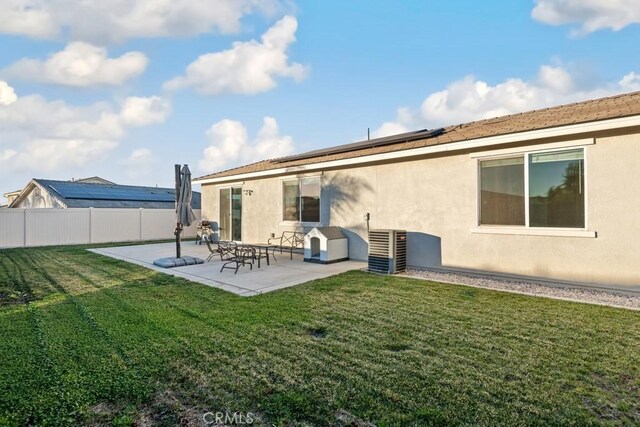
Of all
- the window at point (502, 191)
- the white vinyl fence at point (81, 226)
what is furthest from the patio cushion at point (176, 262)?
the white vinyl fence at point (81, 226)

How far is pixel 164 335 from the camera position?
4297 mm

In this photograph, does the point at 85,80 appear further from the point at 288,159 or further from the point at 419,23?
the point at 419,23

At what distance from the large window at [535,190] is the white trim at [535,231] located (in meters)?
0.10

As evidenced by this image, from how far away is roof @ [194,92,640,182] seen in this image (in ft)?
21.2

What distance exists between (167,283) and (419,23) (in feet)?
39.7

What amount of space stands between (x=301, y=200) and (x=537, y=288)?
287 inches

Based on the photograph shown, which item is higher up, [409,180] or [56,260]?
[409,180]

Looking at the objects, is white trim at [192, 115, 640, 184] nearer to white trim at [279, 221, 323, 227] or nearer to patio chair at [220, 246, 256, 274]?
white trim at [279, 221, 323, 227]

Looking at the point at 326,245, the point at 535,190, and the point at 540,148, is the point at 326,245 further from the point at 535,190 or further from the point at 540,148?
the point at 540,148

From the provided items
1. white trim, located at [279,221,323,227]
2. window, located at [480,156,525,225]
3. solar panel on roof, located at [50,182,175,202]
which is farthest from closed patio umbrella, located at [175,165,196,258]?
solar panel on roof, located at [50,182,175,202]

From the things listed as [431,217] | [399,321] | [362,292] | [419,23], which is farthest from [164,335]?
[419,23]

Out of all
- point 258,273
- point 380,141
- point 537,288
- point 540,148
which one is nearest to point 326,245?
point 258,273

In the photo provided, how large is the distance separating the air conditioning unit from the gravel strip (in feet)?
1.18

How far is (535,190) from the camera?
7012 mm
